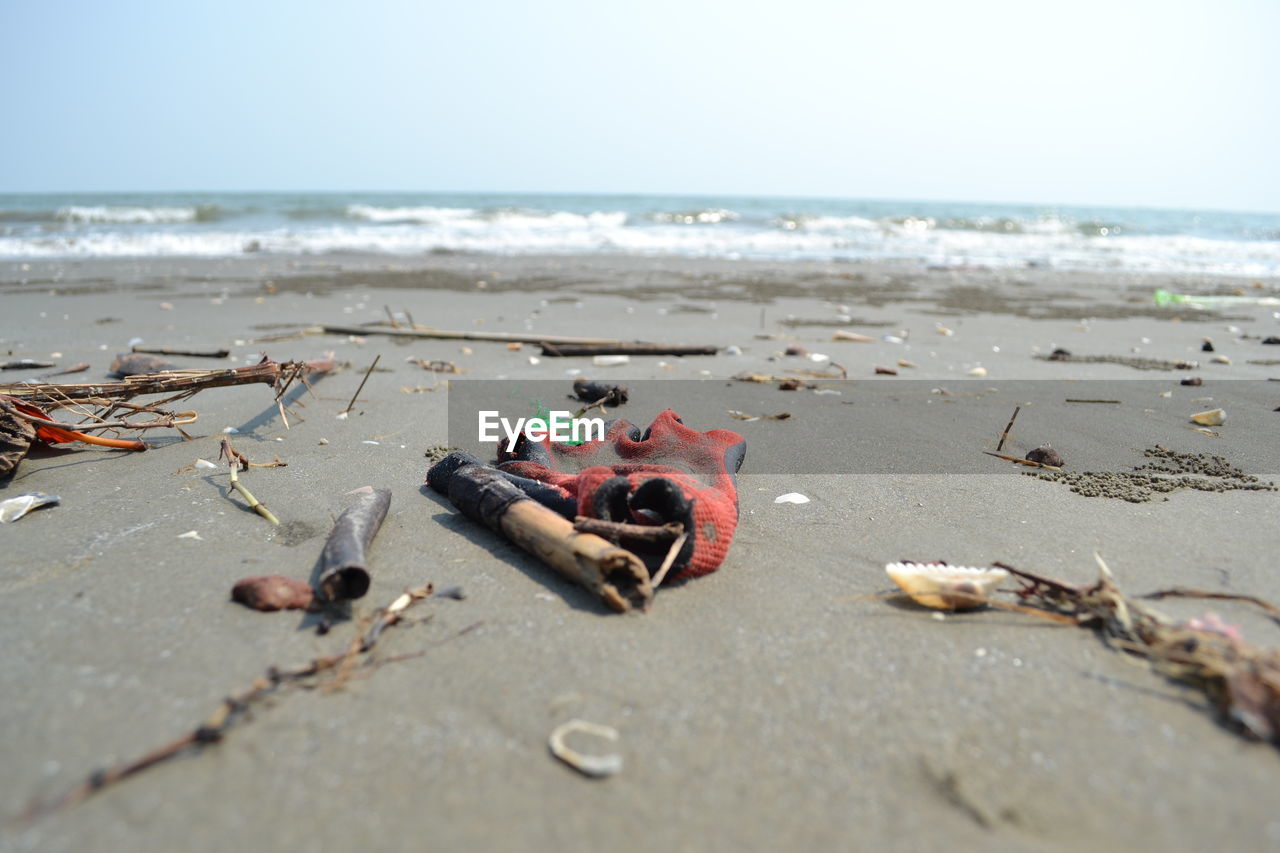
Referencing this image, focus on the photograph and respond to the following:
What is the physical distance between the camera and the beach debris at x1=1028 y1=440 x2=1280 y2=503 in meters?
2.95

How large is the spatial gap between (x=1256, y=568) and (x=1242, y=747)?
3.49ft

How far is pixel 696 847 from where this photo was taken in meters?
1.27

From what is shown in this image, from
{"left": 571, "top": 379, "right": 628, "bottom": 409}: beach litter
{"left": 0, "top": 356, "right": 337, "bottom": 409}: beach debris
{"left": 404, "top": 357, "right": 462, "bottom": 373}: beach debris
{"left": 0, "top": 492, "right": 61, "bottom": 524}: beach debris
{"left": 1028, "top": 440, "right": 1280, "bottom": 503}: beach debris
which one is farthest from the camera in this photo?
{"left": 404, "top": 357, "right": 462, "bottom": 373}: beach debris

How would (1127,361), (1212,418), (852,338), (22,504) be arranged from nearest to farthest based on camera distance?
(22,504), (1212,418), (1127,361), (852,338)

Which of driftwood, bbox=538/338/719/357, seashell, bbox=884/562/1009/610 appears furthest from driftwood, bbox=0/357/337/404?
seashell, bbox=884/562/1009/610

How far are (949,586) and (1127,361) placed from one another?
493cm

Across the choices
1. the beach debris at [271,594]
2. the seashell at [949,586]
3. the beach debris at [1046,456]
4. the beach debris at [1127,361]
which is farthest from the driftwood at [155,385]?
the beach debris at [1127,361]

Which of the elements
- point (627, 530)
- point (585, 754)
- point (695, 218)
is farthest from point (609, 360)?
point (695, 218)

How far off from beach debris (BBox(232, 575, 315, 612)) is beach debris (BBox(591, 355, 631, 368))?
11.6 feet

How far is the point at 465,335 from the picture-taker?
20.2ft

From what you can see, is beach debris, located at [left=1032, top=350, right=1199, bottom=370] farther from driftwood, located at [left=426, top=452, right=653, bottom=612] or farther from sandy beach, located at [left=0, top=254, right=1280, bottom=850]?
driftwood, located at [left=426, top=452, right=653, bottom=612]

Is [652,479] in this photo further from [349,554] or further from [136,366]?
[136,366]

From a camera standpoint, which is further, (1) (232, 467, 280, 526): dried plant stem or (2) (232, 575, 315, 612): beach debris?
(1) (232, 467, 280, 526): dried plant stem

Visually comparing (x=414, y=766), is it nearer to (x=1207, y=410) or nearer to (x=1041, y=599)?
(x=1041, y=599)
